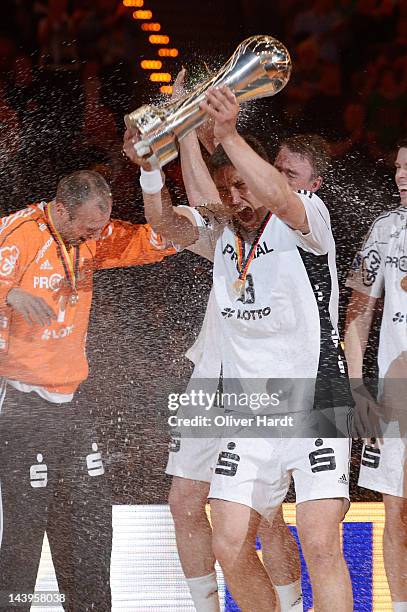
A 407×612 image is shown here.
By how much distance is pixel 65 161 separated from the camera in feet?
7.01

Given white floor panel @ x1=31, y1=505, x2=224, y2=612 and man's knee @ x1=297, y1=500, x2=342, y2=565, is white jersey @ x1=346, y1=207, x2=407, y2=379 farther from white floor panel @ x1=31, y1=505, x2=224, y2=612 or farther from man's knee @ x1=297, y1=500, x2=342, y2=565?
white floor panel @ x1=31, y1=505, x2=224, y2=612

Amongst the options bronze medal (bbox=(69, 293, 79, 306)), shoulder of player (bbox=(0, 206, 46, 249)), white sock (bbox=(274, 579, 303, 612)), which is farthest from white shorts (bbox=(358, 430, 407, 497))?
shoulder of player (bbox=(0, 206, 46, 249))

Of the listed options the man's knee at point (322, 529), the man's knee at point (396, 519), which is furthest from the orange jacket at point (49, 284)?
the man's knee at point (396, 519)

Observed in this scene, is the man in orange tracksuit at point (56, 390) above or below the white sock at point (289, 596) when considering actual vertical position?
above

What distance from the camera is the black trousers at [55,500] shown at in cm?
211

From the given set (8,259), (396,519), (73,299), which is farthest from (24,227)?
(396,519)

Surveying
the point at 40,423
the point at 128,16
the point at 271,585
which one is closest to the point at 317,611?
the point at 271,585

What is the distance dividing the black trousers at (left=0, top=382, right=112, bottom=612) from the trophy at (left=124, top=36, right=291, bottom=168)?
594 millimetres

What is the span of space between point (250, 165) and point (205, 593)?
0.93 meters

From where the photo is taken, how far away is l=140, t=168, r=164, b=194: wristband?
6.66 ft

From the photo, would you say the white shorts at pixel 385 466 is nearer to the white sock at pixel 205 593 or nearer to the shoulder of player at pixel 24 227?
the white sock at pixel 205 593

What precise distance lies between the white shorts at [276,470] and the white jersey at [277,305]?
10 centimetres

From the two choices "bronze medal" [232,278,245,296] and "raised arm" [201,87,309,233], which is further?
"bronze medal" [232,278,245,296]

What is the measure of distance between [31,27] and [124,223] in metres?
0.50
